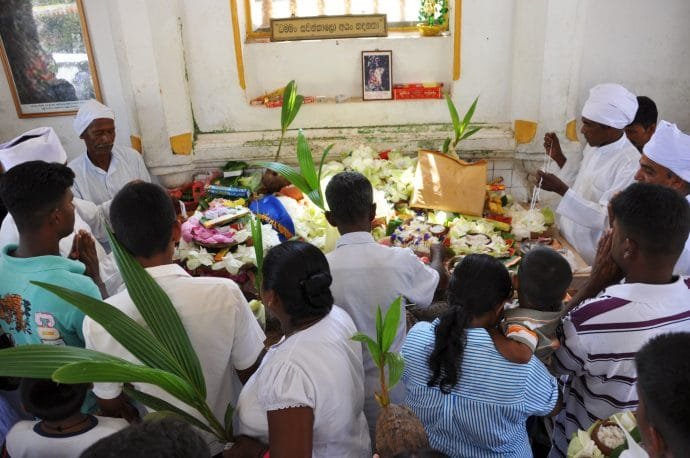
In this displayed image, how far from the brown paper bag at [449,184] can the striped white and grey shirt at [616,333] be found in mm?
2291

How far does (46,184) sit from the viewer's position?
6.78 feet

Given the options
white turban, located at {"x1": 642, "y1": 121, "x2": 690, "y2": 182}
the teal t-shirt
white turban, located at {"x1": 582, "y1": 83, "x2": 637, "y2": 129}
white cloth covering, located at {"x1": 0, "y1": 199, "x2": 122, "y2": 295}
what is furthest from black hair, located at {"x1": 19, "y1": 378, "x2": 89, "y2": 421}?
white turban, located at {"x1": 582, "y1": 83, "x2": 637, "y2": 129}

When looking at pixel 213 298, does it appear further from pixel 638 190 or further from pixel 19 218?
pixel 638 190

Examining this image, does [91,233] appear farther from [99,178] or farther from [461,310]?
[461,310]

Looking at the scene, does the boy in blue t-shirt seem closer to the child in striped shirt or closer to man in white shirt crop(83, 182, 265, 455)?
man in white shirt crop(83, 182, 265, 455)

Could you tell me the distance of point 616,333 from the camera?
1.73 meters

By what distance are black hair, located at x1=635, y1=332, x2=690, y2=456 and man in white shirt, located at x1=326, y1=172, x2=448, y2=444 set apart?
4.05 feet

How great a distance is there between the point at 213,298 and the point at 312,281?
0.39 m

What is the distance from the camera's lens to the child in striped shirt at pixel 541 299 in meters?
1.82

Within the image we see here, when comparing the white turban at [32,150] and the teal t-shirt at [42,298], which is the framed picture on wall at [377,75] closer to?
the white turban at [32,150]

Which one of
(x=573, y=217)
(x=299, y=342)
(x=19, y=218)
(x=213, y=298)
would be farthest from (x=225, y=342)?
(x=573, y=217)

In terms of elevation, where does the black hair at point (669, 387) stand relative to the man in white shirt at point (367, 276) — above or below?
above

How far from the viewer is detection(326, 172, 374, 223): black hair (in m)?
2.39

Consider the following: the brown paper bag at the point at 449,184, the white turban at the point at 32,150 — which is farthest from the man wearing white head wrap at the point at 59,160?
the brown paper bag at the point at 449,184
